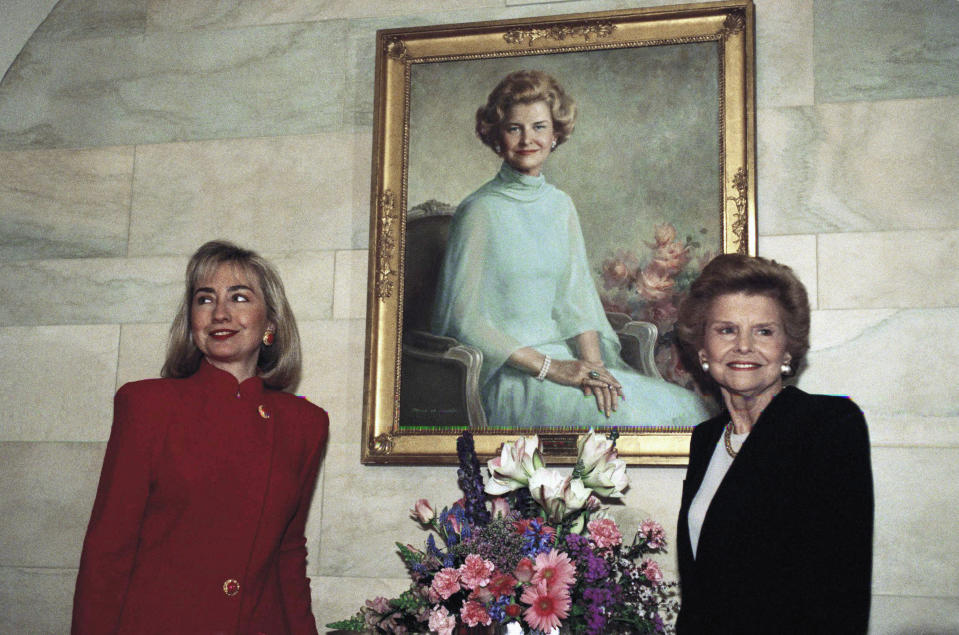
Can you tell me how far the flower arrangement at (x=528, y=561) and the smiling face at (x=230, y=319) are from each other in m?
0.78

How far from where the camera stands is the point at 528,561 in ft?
7.47

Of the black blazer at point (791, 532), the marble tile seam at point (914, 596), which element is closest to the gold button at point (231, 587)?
the black blazer at point (791, 532)

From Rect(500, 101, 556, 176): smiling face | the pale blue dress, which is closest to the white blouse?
the pale blue dress

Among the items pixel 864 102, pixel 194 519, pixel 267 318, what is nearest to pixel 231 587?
pixel 194 519

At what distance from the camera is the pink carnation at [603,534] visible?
2475 mm

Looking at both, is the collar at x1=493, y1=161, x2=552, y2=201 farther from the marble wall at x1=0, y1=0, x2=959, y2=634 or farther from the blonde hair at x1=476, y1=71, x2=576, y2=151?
the marble wall at x1=0, y1=0, x2=959, y2=634

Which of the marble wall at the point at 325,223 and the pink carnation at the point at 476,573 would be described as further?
the marble wall at the point at 325,223

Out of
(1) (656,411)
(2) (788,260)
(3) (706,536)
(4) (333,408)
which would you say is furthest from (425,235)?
(3) (706,536)

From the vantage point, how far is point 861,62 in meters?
3.34

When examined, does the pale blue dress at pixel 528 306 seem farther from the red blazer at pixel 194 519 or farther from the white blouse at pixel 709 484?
the red blazer at pixel 194 519

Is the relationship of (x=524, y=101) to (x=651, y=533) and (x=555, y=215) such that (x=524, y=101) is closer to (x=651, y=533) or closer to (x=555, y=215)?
(x=555, y=215)

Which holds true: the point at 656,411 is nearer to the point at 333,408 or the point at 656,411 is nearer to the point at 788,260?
the point at 788,260

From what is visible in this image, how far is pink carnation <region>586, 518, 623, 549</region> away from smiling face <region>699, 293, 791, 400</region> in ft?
1.64

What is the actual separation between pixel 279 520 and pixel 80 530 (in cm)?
114
